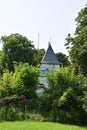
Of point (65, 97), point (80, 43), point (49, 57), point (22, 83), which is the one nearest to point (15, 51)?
point (49, 57)

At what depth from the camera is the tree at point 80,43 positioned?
36.7 meters

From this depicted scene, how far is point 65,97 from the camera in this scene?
71.8 feet

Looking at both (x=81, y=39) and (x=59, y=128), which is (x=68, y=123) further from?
(x=81, y=39)

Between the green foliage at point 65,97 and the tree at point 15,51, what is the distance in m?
38.7

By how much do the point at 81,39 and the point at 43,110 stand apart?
16.2m

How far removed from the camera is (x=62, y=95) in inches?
895

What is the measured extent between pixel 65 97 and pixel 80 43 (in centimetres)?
1663

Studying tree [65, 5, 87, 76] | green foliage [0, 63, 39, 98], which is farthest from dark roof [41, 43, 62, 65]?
green foliage [0, 63, 39, 98]

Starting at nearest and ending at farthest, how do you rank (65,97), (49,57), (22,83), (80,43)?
1. (65,97)
2. (22,83)
3. (80,43)
4. (49,57)

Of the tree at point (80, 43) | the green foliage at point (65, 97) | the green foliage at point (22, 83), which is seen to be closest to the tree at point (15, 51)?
the tree at point (80, 43)

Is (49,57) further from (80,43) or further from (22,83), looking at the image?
(22,83)

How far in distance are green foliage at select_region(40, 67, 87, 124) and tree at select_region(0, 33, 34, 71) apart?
38.7 m

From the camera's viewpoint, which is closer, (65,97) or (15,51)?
(65,97)

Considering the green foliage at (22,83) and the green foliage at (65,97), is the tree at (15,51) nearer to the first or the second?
the green foliage at (22,83)
